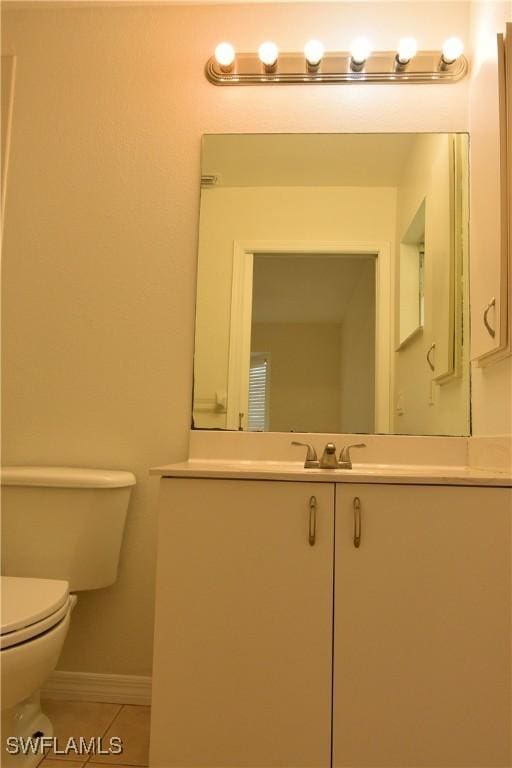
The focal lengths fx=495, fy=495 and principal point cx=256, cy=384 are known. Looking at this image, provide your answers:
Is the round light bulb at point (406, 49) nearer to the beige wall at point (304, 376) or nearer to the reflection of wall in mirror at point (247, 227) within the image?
the reflection of wall in mirror at point (247, 227)

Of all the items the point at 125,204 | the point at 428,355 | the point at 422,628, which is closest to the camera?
the point at 422,628

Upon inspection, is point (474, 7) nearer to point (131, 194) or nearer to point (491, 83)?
point (491, 83)

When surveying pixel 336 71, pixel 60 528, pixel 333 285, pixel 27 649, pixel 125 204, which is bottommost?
pixel 27 649

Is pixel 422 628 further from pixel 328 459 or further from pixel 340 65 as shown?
pixel 340 65

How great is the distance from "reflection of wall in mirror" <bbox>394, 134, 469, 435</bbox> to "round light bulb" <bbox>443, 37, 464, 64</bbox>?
230mm

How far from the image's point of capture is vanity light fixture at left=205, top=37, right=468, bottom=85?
1547 millimetres

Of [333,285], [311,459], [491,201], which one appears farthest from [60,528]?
[491,201]

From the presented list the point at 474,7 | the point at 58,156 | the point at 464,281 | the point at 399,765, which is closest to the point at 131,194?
the point at 58,156

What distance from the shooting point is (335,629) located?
1.03 meters

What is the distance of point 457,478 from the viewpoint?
1048mm

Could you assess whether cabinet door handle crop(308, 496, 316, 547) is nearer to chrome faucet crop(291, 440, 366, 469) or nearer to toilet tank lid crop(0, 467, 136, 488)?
chrome faucet crop(291, 440, 366, 469)

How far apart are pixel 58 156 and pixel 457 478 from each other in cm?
160

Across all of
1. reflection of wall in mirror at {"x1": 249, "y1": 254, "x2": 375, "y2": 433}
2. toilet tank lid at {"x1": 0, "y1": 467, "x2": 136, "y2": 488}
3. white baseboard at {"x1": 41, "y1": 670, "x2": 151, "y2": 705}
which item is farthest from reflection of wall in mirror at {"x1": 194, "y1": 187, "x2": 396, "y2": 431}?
white baseboard at {"x1": 41, "y1": 670, "x2": 151, "y2": 705}

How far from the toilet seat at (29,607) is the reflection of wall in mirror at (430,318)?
1.02 metres
